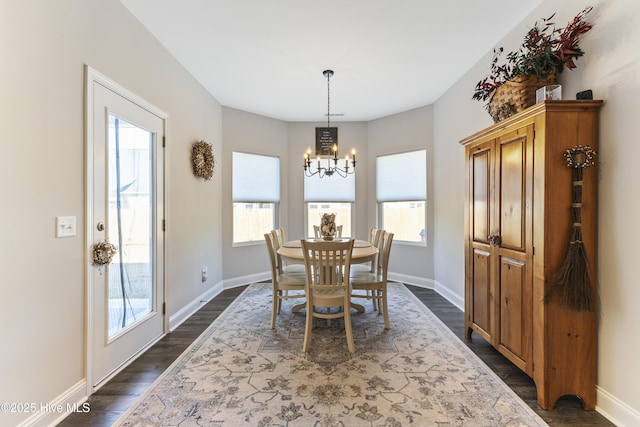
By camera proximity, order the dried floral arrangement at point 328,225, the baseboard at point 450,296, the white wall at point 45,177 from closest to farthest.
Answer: the white wall at point 45,177
the dried floral arrangement at point 328,225
the baseboard at point 450,296

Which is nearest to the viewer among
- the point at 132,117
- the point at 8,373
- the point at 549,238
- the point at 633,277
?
the point at 8,373

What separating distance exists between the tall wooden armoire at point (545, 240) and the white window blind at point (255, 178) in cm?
357

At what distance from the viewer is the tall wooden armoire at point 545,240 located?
176 centimetres

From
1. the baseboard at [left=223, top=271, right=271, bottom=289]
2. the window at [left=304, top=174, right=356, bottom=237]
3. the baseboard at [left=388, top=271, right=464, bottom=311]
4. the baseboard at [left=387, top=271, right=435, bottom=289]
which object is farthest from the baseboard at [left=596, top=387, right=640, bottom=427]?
the baseboard at [left=223, top=271, right=271, bottom=289]

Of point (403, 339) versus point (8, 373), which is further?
point (403, 339)

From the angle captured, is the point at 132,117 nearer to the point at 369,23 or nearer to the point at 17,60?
the point at 17,60

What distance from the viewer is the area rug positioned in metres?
1.73

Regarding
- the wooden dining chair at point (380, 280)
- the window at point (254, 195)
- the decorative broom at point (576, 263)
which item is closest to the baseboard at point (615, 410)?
the decorative broom at point (576, 263)

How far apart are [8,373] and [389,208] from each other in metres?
4.55

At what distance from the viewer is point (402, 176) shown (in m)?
4.79

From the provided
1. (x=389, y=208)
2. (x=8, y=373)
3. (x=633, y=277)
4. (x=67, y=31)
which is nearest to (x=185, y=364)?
(x=8, y=373)

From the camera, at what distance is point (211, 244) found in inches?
162

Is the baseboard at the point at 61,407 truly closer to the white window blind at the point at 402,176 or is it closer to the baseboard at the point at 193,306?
the baseboard at the point at 193,306

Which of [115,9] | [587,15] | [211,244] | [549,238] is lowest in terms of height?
[211,244]
